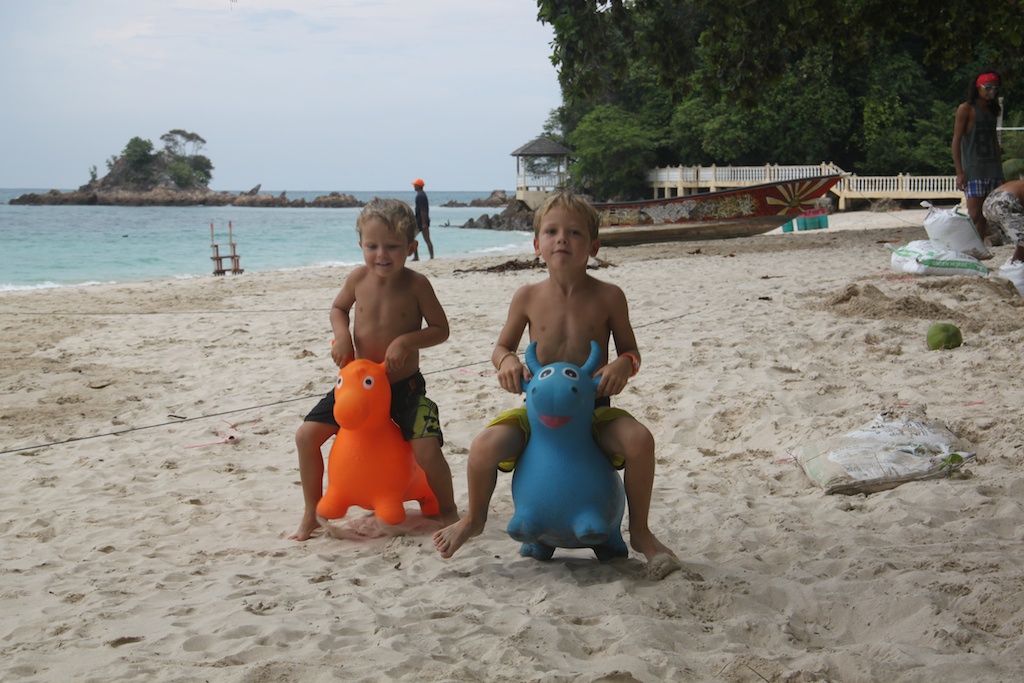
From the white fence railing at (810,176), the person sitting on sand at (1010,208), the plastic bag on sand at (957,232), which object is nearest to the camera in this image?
the person sitting on sand at (1010,208)

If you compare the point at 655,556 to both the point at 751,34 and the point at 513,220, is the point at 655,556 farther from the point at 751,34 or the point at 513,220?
the point at 513,220

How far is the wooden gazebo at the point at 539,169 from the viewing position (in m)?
39.7

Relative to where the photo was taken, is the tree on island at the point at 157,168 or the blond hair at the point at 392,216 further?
the tree on island at the point at 157,168

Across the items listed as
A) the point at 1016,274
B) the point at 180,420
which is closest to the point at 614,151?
the point at 1016,274

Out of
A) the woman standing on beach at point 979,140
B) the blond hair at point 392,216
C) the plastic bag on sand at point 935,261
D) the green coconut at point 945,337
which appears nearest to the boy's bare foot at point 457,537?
the blond hair at point 392,216

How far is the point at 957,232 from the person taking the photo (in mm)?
7977

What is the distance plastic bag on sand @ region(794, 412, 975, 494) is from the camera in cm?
340

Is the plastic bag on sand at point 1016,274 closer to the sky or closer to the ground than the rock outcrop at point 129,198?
closer to the ground

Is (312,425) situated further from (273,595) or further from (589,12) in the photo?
(589,12)

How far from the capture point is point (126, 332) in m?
8.12

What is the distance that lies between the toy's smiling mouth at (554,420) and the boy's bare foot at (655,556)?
48 cm

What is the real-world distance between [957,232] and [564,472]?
6811 millimetres

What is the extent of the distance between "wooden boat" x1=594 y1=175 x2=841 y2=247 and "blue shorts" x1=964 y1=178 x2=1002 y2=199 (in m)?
7.55

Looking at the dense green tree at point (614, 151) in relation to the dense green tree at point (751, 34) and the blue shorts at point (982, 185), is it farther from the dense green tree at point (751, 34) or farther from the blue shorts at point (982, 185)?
the blue shorts at point (982, 185)
